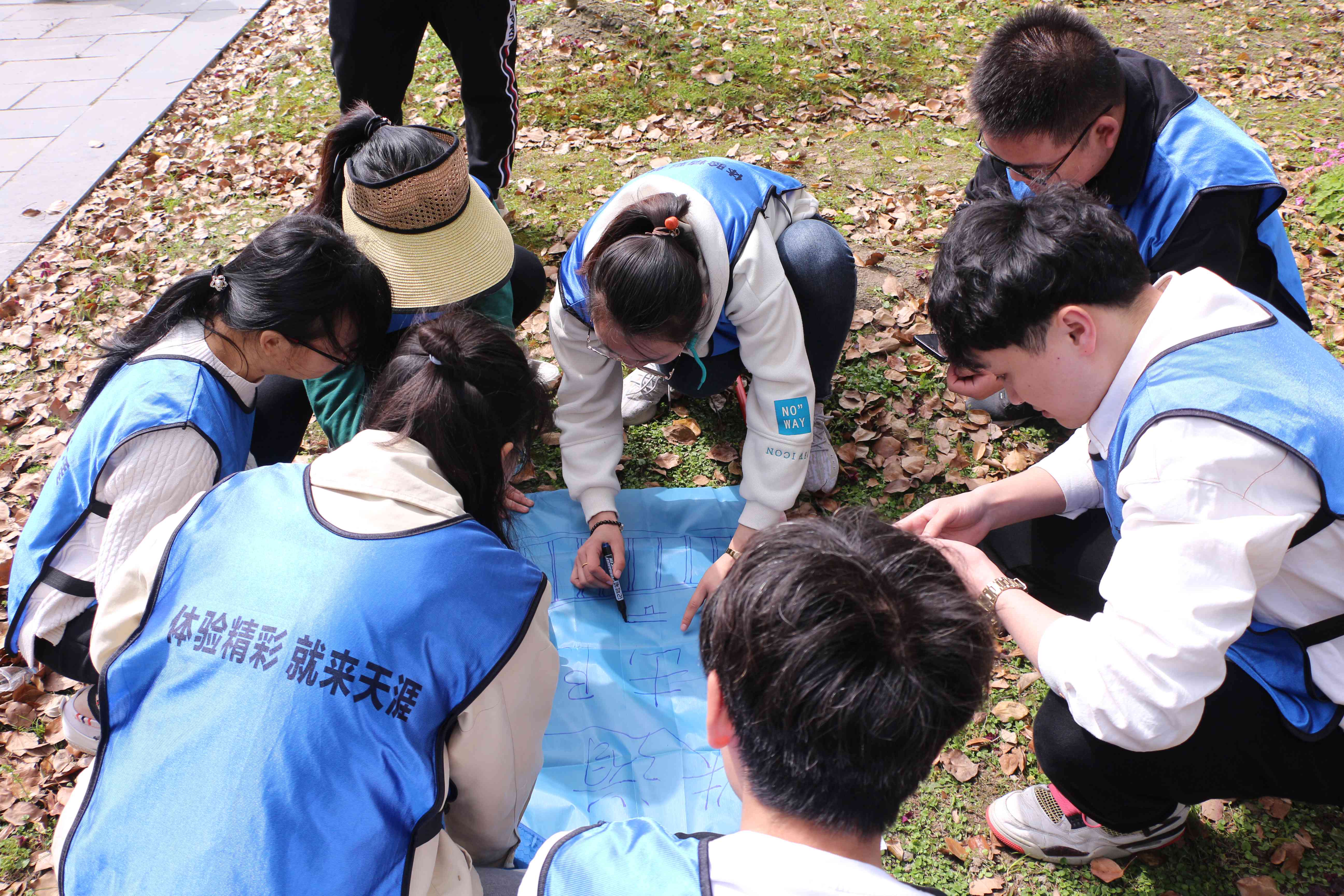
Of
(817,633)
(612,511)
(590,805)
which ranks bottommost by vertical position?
(590,805)

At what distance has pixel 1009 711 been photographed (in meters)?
2.65

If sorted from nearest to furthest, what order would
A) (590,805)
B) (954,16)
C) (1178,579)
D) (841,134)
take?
(1178,579) → (590,805) → (841,134) → (954,16)

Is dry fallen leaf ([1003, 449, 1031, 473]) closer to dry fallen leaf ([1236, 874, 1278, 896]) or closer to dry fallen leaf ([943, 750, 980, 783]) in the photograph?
dry fallen leaf ([943, 750, 980, 783])

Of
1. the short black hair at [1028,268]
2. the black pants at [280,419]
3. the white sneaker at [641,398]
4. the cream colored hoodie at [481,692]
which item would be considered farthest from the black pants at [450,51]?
the short black hair at [1028,268]

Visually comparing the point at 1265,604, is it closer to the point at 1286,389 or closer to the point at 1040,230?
the point at 1286,389

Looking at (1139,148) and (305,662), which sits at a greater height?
(1139,148)

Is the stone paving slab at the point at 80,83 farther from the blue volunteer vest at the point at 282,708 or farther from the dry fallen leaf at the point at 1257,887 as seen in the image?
the dry fallen leaf at the point at 1257,887

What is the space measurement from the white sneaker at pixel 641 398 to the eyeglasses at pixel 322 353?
1.34 m

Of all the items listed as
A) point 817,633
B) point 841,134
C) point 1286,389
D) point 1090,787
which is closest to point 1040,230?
point 1286,389

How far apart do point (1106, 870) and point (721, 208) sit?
224 cm

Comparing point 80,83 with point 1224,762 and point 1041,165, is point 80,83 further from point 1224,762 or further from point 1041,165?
point 1224,762

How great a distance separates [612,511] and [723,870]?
1.94m

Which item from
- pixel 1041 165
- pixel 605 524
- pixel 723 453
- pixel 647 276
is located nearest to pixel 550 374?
pixel 723 453

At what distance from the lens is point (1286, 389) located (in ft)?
5.32
